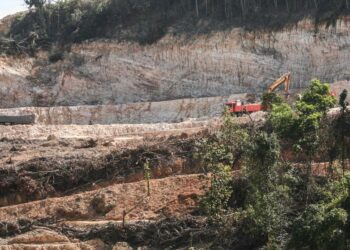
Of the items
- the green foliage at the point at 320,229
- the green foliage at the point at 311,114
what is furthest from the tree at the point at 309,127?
the green foliage at the point at 320,229

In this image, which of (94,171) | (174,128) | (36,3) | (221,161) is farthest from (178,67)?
(221,161)

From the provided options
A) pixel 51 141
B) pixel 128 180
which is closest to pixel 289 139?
pixel 128 180

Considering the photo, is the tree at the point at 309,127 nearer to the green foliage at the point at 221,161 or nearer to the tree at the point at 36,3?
the green foliage at the point at 221,161

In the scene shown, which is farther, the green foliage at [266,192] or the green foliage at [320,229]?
the green foliage at [266,192]

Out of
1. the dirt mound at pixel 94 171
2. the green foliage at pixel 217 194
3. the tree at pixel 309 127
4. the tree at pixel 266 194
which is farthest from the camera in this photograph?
the dirt mound at pixel 94 171

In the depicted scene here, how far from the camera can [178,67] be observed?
49.6 meters

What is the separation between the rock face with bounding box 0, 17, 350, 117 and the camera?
4694cm

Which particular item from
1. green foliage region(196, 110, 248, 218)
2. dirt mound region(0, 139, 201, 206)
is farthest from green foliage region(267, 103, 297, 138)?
dirt mound region(0, 139, 201, 206)

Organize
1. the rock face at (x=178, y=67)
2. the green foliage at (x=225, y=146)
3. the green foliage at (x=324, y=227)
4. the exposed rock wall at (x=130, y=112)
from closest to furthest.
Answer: the green foliage at (x=324, y=227) < the green foliage at (x=225, y=146) < the exposed rock wall at (x=130, y=112) < the rock face at (x=178, y=67)

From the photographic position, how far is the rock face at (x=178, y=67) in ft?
154

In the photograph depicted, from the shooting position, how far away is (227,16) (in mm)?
50438

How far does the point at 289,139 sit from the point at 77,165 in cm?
814

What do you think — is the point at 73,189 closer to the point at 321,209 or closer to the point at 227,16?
the point at 321,209

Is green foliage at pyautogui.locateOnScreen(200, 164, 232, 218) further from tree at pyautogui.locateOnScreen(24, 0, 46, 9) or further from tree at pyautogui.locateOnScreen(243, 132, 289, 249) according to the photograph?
tree at pyautogui.locateOnScreen(24, 0, 46, 9)
